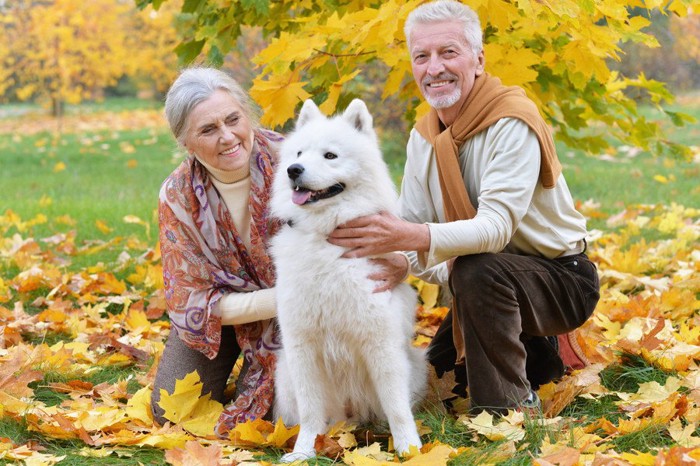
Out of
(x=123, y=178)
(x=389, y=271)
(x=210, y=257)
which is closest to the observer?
(x=389, y=271)

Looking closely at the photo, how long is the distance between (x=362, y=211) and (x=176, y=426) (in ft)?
3.78

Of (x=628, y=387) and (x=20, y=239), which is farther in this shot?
(x=20, y=239)

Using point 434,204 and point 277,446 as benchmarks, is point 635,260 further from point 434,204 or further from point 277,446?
point 277,446

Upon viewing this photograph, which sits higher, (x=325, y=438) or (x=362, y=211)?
(x=362, y=211)

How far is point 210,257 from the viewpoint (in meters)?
3.21

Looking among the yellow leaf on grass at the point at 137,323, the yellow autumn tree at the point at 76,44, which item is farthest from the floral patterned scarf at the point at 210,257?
the yellow autumn tree at the point at 76,44

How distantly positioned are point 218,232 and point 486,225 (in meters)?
1.15

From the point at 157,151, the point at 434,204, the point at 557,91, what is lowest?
the point at 157,151

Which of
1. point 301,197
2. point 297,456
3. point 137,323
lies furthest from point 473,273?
point 137,323

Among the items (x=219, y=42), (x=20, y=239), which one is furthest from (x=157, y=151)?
(x=219, y=42)

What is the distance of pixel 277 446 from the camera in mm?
2852

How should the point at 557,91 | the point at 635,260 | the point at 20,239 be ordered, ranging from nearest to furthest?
1. the point at 557,91
2. the point at 635,260
3. the point at 20,239

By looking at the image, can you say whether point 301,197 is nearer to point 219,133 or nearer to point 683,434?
point 219,133

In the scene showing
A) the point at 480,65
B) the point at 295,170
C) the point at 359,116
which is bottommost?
the point at 295,170
